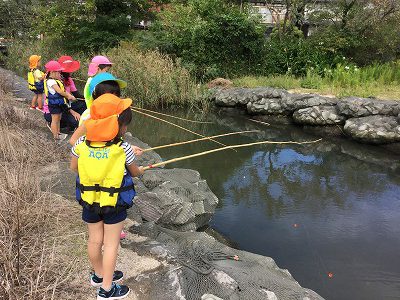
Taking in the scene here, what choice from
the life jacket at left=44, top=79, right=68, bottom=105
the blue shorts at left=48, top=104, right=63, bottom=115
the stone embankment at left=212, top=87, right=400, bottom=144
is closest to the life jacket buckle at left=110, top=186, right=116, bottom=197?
the life jacket at left=44, top=79, right=68, bottom=105

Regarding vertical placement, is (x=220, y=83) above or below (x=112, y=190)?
below

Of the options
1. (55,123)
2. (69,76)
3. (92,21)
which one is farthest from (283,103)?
(92,21)

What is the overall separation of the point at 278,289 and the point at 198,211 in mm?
1867

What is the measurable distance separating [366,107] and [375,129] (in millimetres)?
677

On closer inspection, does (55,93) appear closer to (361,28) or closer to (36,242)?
(36,242)

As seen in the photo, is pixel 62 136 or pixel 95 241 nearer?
pixel 95 241

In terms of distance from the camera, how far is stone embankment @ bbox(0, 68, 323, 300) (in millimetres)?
2744

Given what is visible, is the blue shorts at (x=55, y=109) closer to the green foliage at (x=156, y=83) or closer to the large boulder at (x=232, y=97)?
the green foliage at (x=156, y=83)

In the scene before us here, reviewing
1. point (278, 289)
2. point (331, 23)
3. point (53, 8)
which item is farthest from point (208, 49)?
point (278, 289)

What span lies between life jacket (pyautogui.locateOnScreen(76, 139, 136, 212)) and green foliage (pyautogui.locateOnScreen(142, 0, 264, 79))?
10.8 m

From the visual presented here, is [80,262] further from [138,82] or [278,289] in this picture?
[138,82]

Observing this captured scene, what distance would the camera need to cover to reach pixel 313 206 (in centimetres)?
580

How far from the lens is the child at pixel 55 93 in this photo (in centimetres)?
523

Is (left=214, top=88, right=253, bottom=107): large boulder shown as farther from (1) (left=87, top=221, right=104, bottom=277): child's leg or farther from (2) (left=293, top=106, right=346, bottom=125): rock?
(1) (left=87, top=221, right=104, bottom=277): child's leg
